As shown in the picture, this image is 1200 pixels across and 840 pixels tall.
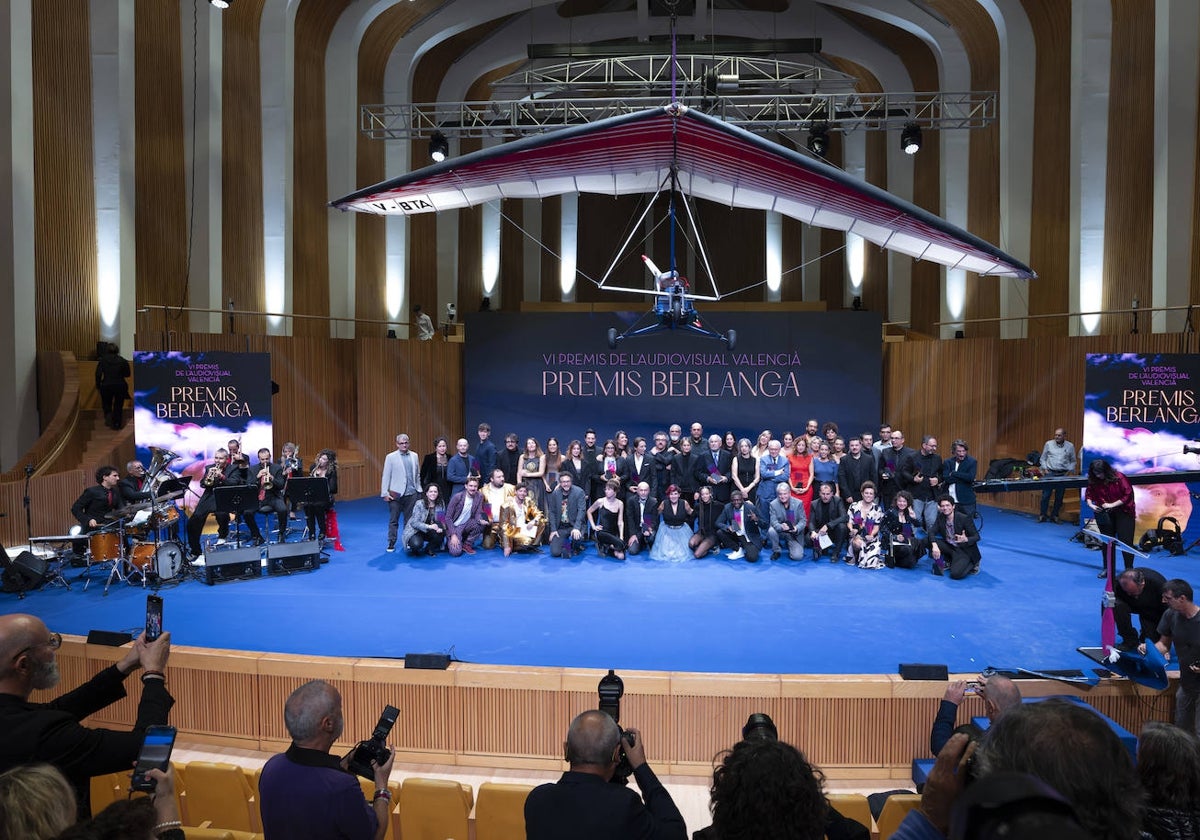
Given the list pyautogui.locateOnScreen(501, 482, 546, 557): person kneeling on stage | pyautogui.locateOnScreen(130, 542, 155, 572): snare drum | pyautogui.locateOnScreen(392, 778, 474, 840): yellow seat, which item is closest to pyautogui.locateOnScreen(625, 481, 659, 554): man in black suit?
pyautogui.locateOnScreen(501, 482, 546, 557): person kneeling on stage

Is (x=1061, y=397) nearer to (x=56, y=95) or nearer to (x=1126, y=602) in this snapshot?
(x=1126, y=602)

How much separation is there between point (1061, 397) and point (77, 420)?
14139 millimetres

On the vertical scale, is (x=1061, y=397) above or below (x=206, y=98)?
below

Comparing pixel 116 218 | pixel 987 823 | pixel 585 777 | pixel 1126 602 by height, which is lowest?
pixel 1126 602

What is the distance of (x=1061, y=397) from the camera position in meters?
12.5

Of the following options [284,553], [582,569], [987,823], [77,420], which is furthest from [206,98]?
[987,823]

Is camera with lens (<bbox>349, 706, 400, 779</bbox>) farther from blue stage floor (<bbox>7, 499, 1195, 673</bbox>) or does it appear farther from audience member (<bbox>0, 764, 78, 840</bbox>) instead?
blue stage floor (<bbox>7, 499, 1195, 673</bbox>)

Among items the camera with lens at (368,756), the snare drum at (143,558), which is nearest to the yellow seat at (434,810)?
the camera with lens at (368,756)

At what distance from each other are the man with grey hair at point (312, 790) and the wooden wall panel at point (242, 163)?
1251 centimetres

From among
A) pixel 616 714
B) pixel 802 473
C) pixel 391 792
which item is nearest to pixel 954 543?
pixel 802 473

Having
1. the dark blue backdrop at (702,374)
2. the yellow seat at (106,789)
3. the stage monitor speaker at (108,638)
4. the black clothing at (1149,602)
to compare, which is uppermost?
the dark blue backdrop at (702,374)

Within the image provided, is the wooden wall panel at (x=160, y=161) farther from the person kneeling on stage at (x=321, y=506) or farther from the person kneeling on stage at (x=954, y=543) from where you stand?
the person kneeling on stage at (x=954, y=543)

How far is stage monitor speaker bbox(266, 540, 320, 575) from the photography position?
27.9 feet

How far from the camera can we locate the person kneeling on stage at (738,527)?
9.30m
